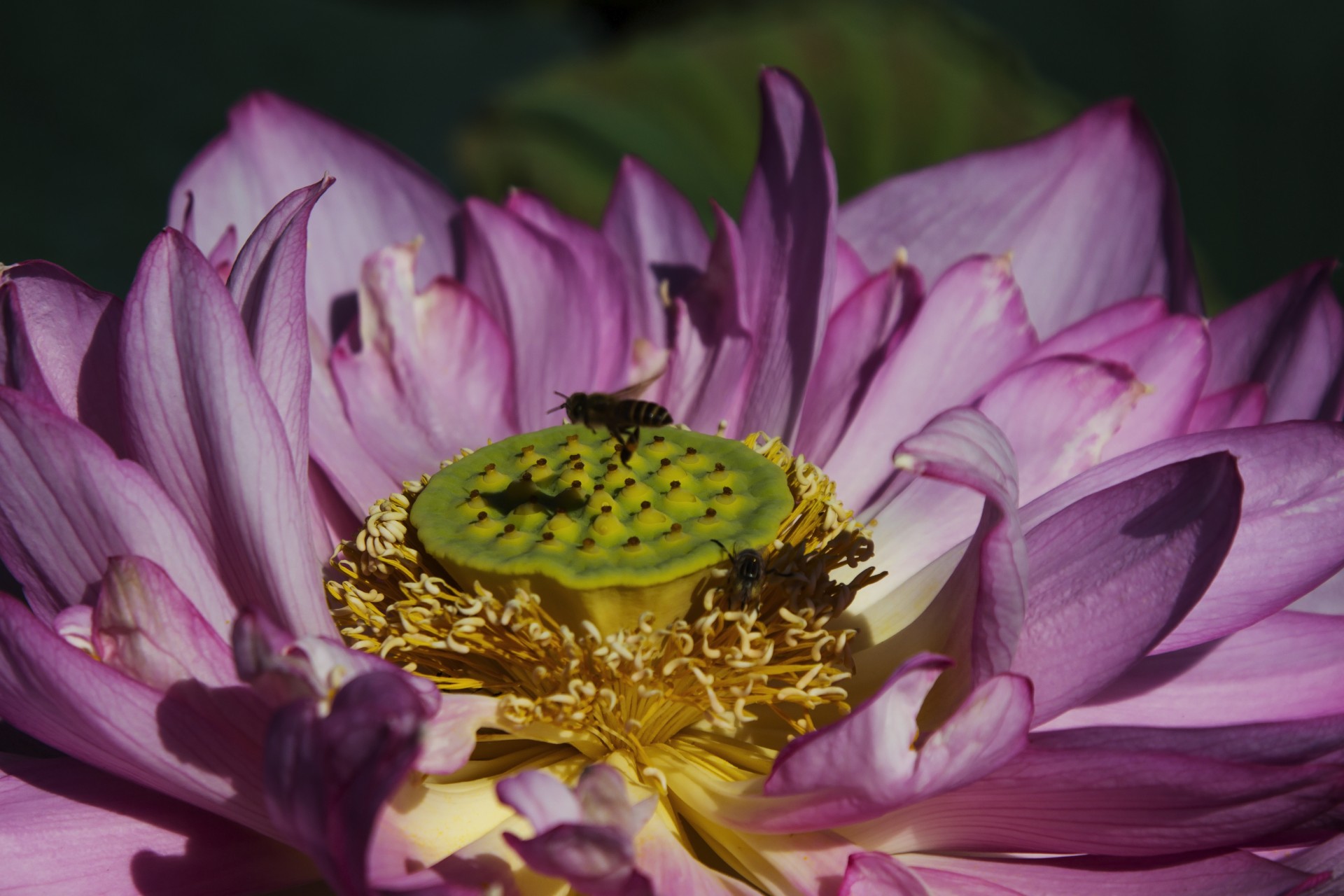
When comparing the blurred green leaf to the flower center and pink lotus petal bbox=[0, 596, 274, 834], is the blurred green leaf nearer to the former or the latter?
the flower center

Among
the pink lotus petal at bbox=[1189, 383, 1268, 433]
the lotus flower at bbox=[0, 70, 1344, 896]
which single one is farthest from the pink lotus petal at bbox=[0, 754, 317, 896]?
the pink lotus petal at bbox=[1189, 383, 1268, 433]

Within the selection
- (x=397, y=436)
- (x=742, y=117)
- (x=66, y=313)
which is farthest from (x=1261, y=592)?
(x=742, y=117)

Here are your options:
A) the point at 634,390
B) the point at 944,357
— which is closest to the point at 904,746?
the point at 634,390

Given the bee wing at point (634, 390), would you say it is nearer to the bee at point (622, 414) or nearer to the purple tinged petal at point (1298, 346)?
the bee at point (622, 414)

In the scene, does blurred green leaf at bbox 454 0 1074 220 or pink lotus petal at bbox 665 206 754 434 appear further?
blurred green leaf at bbox 454 0 1074 220

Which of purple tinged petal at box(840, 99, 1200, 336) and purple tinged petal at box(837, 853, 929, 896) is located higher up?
purple tinged petal at box(840, 99, 1200, 336)

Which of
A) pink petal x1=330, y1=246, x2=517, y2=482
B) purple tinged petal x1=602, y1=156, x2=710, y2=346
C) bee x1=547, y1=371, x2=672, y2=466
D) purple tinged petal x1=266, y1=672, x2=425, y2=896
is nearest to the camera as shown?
purple tinged petal x1=266, y1=672, x2=425, y2=896

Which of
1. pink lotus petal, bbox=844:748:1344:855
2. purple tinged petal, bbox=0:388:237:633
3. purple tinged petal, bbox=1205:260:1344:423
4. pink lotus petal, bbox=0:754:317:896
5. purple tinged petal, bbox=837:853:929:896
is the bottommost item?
pink lotus petal, bbox=0:754:317:896
